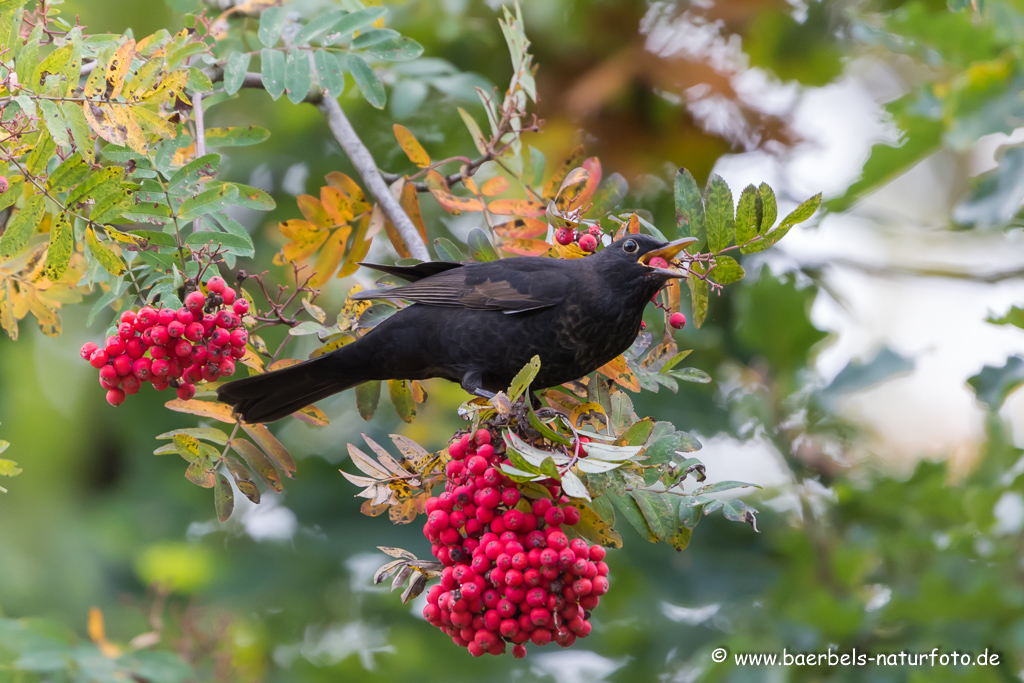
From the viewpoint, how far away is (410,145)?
2822mm

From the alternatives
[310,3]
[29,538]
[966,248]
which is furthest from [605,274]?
[966,248]

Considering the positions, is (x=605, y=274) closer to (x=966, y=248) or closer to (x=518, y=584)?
(x=518, y=584)

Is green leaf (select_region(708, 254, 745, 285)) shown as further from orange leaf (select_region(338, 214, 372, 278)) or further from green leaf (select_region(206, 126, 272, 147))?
green leaf (select_region(206, 126, 272, 147))

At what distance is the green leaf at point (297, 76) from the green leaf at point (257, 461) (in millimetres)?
995

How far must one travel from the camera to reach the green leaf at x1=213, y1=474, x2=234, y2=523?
7.47ft

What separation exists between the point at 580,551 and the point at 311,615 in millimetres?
3536

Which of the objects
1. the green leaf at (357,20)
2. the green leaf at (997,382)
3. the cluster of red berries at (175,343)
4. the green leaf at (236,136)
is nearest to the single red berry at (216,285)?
the cluster of red berries at (175,343)

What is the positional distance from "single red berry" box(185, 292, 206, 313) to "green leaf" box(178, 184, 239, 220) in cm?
21

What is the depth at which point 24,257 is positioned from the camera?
2422mm

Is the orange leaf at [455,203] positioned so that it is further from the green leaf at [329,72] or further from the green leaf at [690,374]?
the green leaf at [690,374]

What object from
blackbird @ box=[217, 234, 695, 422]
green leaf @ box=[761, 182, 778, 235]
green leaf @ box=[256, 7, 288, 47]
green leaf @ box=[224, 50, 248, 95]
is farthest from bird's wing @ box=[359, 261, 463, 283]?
green leaf @ box=[761, 182, 778, 235]

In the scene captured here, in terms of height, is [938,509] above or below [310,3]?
below

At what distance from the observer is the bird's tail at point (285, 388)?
8.63 feet

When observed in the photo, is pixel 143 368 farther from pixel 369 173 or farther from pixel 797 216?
pixel 797 216
